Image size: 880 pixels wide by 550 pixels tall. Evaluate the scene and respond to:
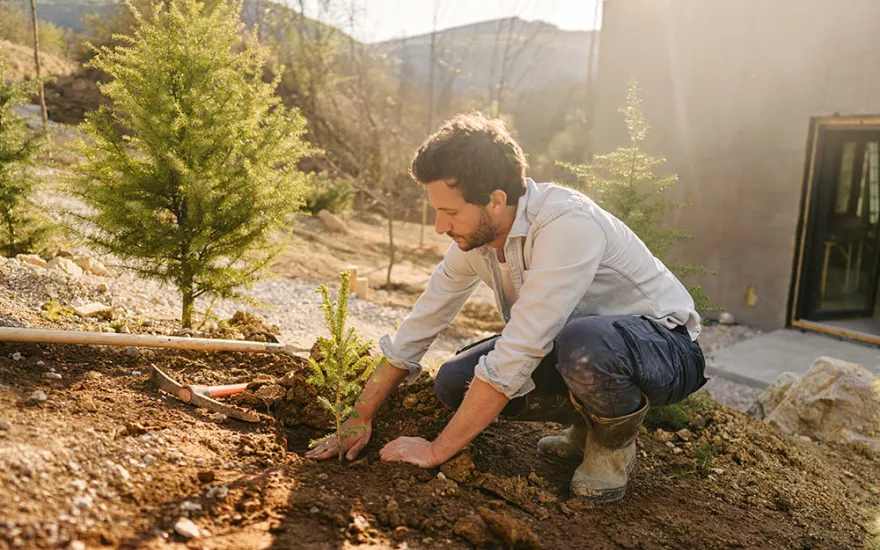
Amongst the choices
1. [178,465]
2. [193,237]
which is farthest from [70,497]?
[193,237]

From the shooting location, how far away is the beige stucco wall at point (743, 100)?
6.46 m

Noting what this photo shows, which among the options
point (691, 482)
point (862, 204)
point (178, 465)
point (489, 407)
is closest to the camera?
point (178, 465)

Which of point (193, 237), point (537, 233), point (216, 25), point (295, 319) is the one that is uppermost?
point (216, 25)

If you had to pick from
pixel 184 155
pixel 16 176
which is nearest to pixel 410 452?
pixel 184 155

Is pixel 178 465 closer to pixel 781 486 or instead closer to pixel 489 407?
pixel 489 407

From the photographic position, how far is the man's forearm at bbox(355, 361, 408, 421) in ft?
8.54

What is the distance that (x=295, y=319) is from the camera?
6.32 metres

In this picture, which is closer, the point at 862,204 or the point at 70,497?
the point at 70,497

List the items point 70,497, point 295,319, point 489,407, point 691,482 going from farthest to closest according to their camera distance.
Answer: point 295,319 → point 691,482 → point 489,407 → point 70,497

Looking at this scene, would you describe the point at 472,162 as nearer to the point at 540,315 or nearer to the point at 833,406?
the point at 540,315

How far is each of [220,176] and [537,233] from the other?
A: 212 centimetres

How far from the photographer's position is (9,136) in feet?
17.5

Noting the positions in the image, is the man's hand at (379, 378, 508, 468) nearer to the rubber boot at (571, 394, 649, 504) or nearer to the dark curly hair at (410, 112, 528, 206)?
the rubber boot at (571, 394, 649, 504)

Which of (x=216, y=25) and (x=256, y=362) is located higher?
(x=216, y=25)
